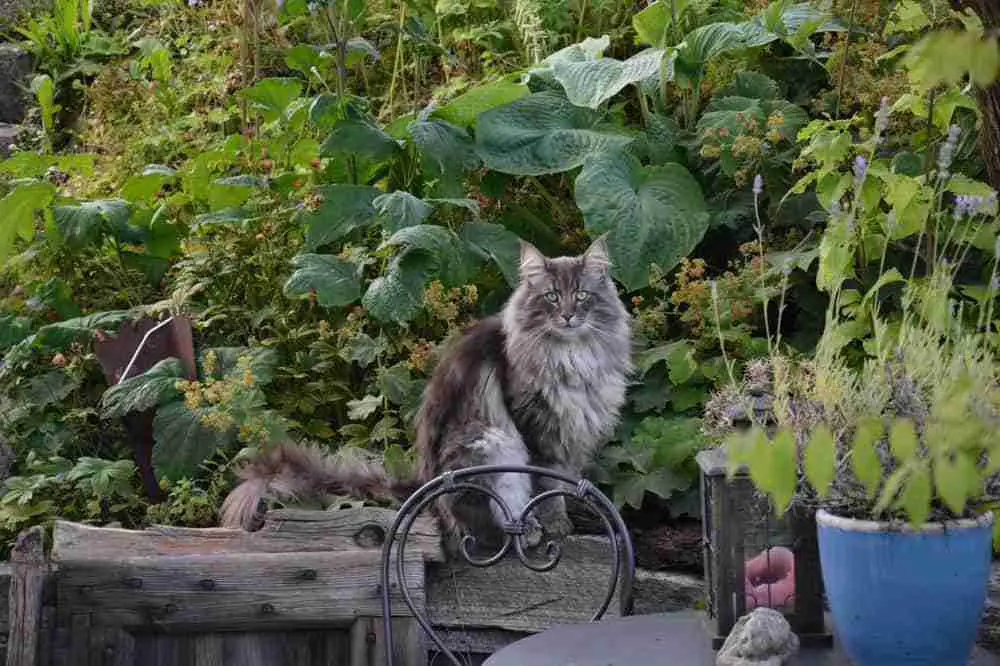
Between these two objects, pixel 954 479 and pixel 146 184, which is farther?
pixel 146 184

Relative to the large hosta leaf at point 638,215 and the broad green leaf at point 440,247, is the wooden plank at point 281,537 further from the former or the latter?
the large hosta leaf at point 638,215

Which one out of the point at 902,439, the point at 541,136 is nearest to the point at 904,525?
the point at 902,439

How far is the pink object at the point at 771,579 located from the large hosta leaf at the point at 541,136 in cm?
237

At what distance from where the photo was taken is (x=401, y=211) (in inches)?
179

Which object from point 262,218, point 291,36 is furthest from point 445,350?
point 291,36

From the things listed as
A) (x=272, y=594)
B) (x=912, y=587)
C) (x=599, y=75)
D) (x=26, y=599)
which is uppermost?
(x=599, y=75)

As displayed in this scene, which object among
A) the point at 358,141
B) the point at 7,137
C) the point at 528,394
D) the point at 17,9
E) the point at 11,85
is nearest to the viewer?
the point at 528,394

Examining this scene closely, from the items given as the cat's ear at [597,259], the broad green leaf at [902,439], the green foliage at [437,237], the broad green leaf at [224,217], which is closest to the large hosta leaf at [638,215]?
the green foliage at [437,237]

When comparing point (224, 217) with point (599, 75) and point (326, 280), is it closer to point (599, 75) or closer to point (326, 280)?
point (326, 280)

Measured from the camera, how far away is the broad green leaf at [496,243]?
4.66 meters

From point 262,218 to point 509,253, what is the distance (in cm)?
96

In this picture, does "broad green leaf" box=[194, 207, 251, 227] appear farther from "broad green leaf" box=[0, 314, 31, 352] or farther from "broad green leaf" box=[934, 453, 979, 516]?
"broad green leaf" box=[934, 453, 979, 516]

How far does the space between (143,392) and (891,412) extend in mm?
2939

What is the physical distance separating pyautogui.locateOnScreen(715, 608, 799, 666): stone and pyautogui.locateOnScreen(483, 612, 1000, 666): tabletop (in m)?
0.08
